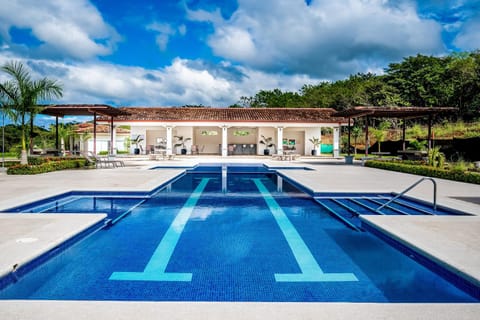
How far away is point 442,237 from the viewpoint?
14.2ft

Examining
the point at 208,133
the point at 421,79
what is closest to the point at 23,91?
the point at 208,133

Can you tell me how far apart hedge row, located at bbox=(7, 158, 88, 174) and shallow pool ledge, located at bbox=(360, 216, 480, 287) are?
12.2m

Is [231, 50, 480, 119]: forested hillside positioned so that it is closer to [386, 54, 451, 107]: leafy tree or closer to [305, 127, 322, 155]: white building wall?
[386, 54, 451, 107]: leafy tree

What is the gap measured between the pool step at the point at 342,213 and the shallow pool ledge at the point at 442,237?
24 cm

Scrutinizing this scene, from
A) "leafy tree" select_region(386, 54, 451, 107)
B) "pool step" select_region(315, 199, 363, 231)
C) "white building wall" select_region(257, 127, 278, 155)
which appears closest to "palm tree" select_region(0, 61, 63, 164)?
"pool step" select_region(315, 199, 363, 231)

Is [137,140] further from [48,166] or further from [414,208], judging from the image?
[414,208]

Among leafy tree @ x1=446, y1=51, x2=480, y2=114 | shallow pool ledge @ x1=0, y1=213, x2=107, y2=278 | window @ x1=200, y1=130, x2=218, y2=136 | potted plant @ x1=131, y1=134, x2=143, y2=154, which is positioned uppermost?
leafy tree @ x1=446, y1=51, x2=480, y2=114

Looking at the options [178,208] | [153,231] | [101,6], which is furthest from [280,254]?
[101,6]

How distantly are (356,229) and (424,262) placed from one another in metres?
1.78

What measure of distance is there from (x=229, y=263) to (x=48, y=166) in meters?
12.4

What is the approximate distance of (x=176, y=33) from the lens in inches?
993

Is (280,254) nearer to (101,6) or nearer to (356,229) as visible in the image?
(356,229)

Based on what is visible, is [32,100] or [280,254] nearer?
[280,254]

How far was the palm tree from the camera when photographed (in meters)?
14.2
